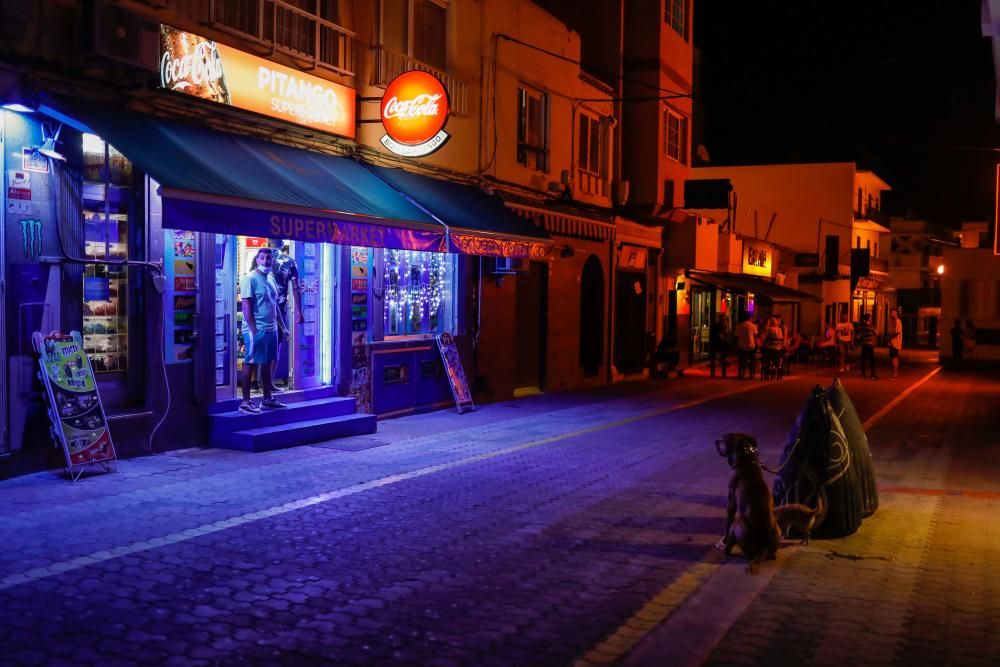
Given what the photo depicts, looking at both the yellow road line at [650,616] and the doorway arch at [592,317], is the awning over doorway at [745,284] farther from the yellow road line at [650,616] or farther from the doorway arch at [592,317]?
the yellow road line at [650,616]

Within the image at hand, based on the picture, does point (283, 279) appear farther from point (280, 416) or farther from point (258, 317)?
point (280, 416)

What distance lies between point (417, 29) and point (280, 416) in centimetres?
750

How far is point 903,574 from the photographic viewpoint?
272 inches

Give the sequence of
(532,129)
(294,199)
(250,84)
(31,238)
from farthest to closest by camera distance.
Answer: (532,129), (250,84), (294,199), (31,238)

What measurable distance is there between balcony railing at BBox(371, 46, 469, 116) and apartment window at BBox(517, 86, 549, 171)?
8.17ft

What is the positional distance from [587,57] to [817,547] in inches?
752

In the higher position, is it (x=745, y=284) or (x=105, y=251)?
(x=745, y=284)

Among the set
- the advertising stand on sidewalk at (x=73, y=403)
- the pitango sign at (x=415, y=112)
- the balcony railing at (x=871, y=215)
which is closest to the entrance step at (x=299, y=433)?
the advertising stand on sidewalk at (x=73, y=403)

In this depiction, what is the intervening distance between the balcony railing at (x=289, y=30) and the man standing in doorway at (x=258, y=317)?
287cm

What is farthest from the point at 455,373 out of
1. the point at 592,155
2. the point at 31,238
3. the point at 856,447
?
the point at 592,155

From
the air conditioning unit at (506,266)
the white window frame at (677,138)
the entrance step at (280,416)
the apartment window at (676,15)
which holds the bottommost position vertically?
the entrance step at (280,416)

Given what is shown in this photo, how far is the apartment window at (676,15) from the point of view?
86.0ft

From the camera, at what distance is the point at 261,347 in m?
12.1

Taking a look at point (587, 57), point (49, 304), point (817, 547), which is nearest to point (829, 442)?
point (817, 547)
